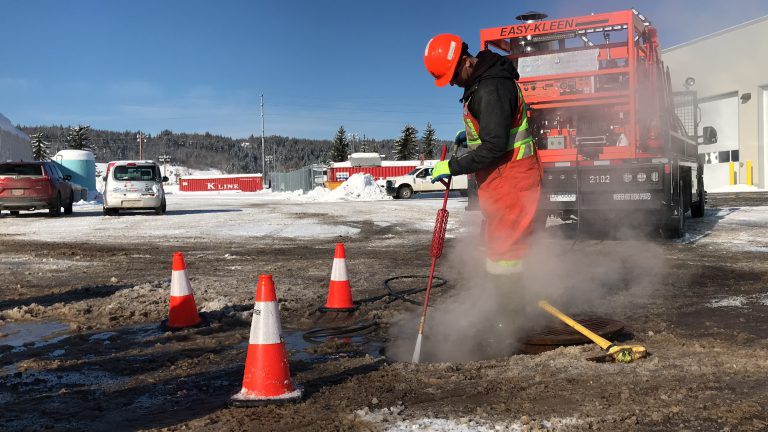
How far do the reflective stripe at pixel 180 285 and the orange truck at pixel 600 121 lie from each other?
6641 millimetres

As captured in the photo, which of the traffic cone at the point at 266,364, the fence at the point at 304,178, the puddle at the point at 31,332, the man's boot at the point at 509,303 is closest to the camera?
the traffic cone at the point at 266,364

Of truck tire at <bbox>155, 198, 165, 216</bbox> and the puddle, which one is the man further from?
truck tire at <bbox>155, 198, 165, 216</bbox>

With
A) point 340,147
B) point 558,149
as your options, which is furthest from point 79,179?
point 340,147

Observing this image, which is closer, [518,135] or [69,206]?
[518,135]

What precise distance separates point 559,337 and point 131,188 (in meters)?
17.6

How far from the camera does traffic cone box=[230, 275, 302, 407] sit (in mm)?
3266

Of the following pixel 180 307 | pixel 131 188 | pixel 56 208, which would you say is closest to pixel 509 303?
pixel 180 307

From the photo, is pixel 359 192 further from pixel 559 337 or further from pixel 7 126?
pixel 559 337

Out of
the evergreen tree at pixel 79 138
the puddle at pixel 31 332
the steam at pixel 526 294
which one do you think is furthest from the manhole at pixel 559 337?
the evergreen tree at pixel 79 138

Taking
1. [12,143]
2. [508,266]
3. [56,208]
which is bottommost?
[508,266]

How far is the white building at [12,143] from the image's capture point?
3127 cm

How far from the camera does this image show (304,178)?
5144cm

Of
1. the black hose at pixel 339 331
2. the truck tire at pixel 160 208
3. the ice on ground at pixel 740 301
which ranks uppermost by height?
the truck tire at pixel 160 208

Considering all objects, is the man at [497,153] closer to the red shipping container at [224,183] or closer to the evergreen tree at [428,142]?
the red shipping container at [224,183]
